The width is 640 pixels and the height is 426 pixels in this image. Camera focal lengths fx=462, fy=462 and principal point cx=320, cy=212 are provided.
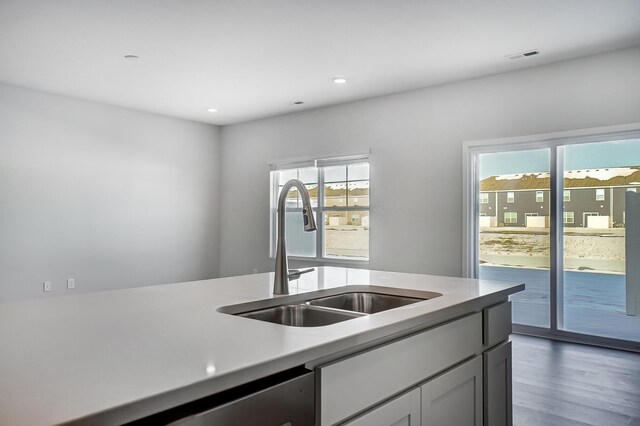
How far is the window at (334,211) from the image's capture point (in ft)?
19.1

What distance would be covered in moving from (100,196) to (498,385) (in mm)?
5391

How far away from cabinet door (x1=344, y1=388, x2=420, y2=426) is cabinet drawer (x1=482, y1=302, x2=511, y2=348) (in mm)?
562

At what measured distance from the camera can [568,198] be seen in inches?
172

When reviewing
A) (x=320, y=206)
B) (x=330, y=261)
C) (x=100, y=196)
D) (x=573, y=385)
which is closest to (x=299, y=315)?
(x=573, y=385)

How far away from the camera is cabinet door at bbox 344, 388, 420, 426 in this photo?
1147 millimetres

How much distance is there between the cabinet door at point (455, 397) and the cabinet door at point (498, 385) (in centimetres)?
5

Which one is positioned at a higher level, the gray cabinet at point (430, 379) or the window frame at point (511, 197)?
the window frame at point (511, 197)

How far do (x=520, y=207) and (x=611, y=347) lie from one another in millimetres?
1475

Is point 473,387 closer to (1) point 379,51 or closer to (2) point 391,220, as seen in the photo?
(1) point 379,51

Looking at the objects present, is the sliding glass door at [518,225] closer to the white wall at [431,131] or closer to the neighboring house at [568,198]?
the neighboring house at [568,198]

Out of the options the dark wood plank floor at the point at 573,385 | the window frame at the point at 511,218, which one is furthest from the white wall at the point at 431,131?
the dark wood plank floor at the point at 573,385

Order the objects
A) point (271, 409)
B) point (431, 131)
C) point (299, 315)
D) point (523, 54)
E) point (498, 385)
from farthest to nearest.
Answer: point (431, 131) < point (523, 54) < point (498, 385) < point (299, 315) < point (271, 409)

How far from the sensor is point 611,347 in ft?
13.2

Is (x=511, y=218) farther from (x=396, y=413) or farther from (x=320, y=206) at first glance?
(x=396, y=413)
